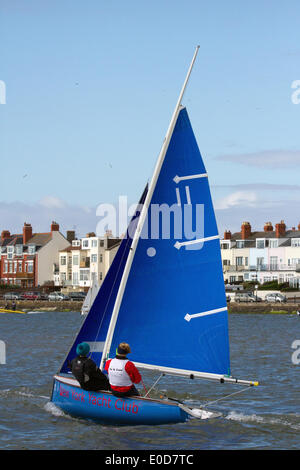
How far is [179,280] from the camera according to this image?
19016 millimetres

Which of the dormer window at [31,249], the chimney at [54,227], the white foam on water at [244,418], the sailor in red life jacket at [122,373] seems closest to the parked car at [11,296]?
the dormer window at [31,249]

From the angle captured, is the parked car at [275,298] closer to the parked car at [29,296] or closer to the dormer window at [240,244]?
the dormer window at [240,244]

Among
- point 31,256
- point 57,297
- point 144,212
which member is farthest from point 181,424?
point 31,256

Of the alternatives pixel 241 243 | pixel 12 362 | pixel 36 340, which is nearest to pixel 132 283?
pixel 12 362

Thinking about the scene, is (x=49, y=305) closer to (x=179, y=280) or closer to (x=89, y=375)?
(x=89, y=375)

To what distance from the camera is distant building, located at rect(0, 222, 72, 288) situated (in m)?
146

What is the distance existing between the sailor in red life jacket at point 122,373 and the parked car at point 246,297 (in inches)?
3701

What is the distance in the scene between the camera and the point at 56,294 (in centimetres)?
12850

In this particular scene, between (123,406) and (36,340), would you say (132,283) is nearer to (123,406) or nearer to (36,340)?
(123,406)

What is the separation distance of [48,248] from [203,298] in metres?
130

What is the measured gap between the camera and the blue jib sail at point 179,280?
18.7 metres

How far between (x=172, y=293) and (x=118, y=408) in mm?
2981

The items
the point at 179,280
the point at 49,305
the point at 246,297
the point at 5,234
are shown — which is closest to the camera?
the point at 179,280

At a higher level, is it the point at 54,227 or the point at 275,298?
the point at 54,227
